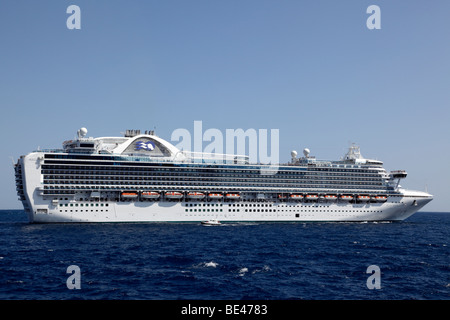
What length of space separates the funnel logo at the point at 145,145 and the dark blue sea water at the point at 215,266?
26.5m

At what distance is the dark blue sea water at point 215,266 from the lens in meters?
27.6

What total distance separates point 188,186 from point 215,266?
4516cm

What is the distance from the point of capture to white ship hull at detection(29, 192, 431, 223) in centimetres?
7075

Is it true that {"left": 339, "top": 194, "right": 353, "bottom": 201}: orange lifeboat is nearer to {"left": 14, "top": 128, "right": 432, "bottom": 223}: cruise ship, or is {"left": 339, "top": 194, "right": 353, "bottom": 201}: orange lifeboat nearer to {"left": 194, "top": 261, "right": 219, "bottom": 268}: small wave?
{"left": 14, "top": 128, "right": 432, "bottom": 223}: cruise ship

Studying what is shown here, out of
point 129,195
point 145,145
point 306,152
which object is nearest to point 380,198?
point 306,152

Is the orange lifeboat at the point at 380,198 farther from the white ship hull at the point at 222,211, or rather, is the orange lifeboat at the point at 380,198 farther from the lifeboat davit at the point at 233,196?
the lifeboat davit at the point at 233,196

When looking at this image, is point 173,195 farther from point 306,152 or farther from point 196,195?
point 306,152

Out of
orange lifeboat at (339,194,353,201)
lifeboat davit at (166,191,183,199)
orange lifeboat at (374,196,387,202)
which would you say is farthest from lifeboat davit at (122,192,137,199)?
orange lifeboat at (374,196,387,202)

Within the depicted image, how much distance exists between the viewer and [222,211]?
80.9m

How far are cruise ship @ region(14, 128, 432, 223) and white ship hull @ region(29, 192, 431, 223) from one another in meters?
0.18

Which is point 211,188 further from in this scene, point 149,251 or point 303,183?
point 149,251

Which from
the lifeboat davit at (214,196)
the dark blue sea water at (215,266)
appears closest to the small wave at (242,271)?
the dark blue sea water at (215,266)

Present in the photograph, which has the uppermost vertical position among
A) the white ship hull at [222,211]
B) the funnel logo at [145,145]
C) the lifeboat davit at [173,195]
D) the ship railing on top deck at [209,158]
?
the funnel logo at [145,145]
